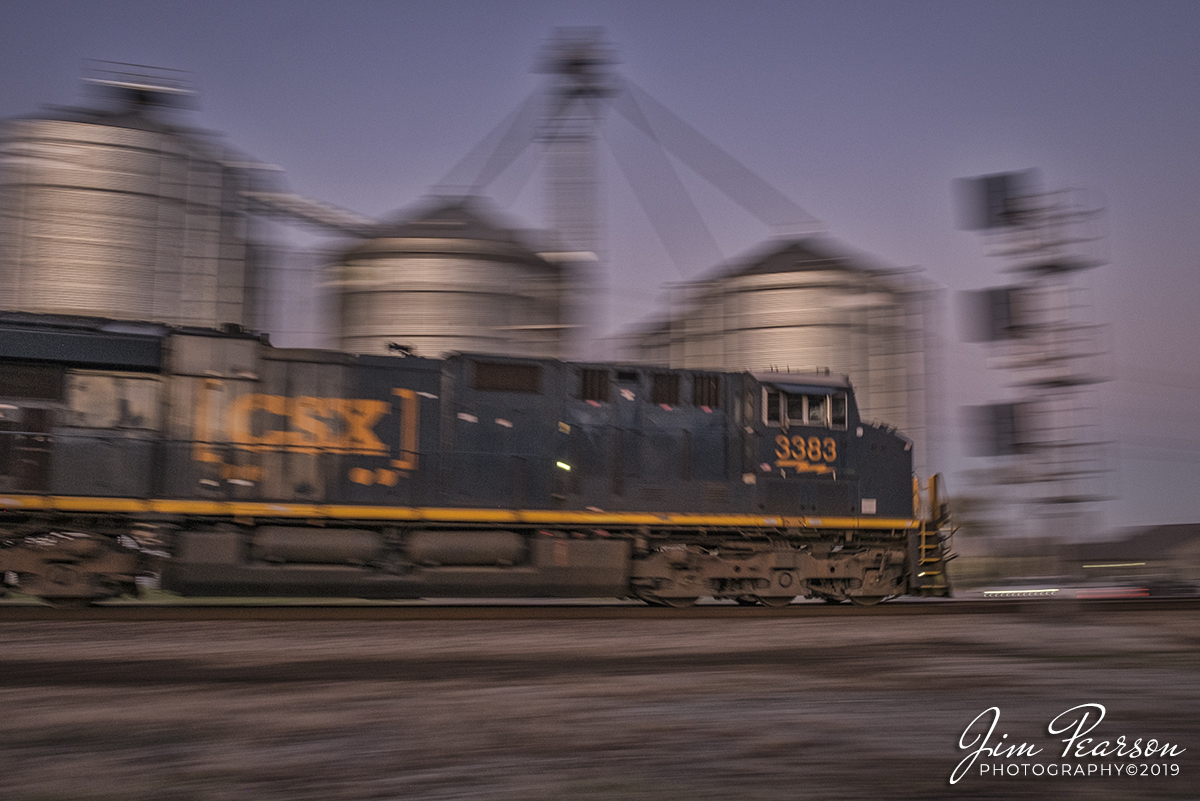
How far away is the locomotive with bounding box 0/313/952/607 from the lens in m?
11.1

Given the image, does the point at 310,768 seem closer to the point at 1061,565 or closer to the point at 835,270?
the point at 1061,565

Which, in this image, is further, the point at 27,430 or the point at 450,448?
the point at 450,448

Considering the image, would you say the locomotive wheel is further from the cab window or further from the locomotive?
the cab window

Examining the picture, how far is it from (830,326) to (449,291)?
10.9 meters

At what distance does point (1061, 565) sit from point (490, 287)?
1697 cm

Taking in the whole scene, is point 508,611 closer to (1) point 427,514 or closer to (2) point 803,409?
(1) point 427,514

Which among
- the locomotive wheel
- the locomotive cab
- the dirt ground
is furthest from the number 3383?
the dirt ground

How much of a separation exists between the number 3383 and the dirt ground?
13.8 feet

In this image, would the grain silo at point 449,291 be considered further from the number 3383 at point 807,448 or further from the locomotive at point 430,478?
the number 3383 at point 807,448

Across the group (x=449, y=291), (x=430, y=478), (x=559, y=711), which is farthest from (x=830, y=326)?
(x=559, y=711)

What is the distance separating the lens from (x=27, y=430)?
36.0 ft

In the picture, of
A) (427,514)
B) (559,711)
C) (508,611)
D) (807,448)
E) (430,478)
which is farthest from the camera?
(807,448)

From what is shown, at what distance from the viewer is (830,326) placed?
2612 centimetres

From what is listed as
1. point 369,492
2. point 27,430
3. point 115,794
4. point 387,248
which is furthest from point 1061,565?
point 387,248
